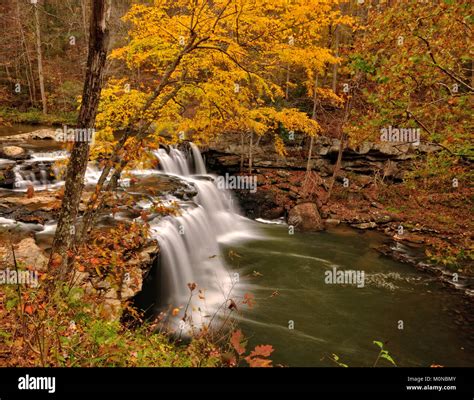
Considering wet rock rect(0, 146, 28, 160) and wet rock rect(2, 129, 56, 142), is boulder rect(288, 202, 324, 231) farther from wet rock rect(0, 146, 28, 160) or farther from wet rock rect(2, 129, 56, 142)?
wet rock rect(2, 129, 56, 142)

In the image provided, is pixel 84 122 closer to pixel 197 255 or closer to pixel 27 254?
pixel 27 254

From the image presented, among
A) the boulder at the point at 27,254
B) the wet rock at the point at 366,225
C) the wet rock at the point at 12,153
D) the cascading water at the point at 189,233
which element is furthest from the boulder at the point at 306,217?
the wet rock at the point at 12,153

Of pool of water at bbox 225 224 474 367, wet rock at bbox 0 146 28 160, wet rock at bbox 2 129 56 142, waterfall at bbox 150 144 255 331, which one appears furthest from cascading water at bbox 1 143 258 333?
wet rock at bbox 2 129 56 142

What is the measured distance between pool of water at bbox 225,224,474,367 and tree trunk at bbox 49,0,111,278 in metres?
3.88

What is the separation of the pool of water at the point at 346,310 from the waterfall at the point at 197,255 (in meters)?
0.84

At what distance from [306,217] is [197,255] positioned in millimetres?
6416

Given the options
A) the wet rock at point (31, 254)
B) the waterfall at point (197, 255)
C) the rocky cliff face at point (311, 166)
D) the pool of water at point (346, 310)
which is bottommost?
the pool of water at point (346, 310)

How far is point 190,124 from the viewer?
994 centimetres

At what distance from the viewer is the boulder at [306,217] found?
52.2 feet

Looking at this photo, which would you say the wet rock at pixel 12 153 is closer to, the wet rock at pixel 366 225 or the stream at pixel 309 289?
the stream at pixel 309 289

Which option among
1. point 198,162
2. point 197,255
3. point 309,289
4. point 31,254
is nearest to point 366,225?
point 309,289

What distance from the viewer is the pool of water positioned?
820 centimetres
